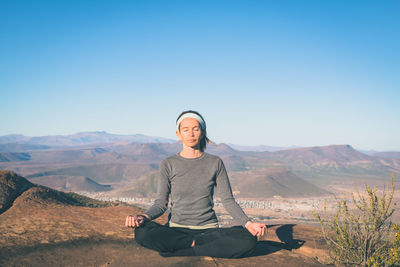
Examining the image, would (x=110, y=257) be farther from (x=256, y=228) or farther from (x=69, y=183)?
(x=69, y=183)

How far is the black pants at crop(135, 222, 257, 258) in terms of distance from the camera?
3576 mm

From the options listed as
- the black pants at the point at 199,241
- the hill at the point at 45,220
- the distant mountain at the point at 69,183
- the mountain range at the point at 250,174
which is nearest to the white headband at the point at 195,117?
the black pants at the point at 199,241

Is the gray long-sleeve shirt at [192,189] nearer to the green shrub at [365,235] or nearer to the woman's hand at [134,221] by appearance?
the woman's hand at [134,221]

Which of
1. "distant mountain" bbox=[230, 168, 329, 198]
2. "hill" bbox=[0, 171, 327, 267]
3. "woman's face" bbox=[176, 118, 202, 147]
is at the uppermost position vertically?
"woman's face" bbox=[176, 118, 202, 147]

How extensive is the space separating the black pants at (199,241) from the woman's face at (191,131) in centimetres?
123

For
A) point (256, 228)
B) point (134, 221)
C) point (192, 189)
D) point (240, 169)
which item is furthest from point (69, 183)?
point (256, 228)

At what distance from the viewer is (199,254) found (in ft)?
12.2

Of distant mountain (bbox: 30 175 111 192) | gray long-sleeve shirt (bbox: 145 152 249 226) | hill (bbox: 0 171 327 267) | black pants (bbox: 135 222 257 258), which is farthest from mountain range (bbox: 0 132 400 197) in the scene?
black pants (bbox: 135 222 257 258)

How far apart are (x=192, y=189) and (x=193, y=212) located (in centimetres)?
31

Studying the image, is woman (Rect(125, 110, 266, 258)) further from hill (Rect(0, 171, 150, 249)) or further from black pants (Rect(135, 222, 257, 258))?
hill (Rect(0, 171, 150, 249))

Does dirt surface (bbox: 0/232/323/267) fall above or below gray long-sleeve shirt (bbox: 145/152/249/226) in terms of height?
below

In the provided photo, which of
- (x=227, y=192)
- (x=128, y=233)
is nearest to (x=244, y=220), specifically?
(x=227, y=192)

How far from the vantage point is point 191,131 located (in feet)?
13.5

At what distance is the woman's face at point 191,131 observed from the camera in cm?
412
